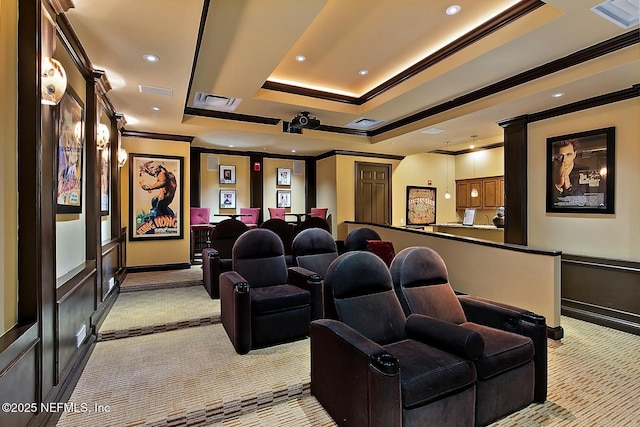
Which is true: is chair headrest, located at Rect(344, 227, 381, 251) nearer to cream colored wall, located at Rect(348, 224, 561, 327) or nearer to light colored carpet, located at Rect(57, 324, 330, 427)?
cream colored wall, located at Rect(348, 224, 561, 327)

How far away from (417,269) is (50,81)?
113 inches

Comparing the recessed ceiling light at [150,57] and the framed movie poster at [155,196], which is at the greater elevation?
the recessed ceiling light at [150,57]

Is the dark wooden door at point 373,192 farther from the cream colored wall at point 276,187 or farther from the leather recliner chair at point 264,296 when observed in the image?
the leather recliner chair at point 264,296

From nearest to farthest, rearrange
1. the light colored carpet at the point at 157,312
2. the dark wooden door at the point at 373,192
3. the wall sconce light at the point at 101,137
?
the light colored carpet at the point at 157,312 → the wall sconce light at the point at 101,137 → the dark wooden door at the point at 373,192

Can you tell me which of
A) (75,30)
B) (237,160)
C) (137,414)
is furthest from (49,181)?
(237,160)

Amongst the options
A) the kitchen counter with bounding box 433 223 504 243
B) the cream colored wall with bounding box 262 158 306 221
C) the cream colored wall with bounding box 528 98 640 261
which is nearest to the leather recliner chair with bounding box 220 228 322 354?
the cream colored wall with bounding box 528 98 640 261

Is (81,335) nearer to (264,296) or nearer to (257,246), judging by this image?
(264,296)

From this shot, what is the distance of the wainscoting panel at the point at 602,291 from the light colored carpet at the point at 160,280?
5525 mm

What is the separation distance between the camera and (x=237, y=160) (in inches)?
328

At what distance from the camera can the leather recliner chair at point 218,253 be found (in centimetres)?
454

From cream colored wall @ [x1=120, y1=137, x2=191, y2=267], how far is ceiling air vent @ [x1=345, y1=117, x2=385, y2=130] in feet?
A: 11.1

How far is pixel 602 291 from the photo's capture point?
403 centimetres

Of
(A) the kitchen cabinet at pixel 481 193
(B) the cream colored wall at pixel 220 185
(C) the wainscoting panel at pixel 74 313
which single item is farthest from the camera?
(A) the kitchen cabinet at pixel 481 193

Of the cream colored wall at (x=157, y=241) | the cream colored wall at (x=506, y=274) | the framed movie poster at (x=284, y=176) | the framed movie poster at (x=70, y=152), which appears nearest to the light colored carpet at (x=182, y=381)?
the framed movie poster at (x=70, y=152)
